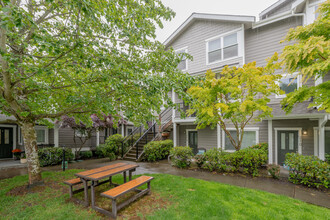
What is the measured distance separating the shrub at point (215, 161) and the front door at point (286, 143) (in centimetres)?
373

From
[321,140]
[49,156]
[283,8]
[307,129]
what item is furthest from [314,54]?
[49,156]

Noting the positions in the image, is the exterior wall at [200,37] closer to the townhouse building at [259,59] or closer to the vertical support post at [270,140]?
the townhouse building at [259,59]

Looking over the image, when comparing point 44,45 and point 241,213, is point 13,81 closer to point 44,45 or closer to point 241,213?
point 44,45

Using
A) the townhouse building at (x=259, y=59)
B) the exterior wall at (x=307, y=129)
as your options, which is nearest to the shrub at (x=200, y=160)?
the townhouse building at (x=259, y=59)

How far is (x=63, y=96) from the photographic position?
5762 mm

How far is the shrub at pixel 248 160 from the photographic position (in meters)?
6.75

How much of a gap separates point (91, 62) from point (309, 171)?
24.9 ft

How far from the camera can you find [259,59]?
9422 mm

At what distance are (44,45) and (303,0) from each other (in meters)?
11.0

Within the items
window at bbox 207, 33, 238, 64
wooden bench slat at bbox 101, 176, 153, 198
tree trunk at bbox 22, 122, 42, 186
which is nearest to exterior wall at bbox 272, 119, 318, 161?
window at bbox 207, 33, 238, 64

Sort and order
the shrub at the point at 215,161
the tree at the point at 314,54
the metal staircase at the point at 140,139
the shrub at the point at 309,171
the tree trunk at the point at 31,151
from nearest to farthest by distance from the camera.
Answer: the tree at the point at 314,54, the tree trunk at the point at 31,151, the shrub at the point at 309,171, the shrub at the point at 215,161, the metal staircase at the point at 140,139

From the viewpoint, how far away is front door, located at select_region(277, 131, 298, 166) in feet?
27.7

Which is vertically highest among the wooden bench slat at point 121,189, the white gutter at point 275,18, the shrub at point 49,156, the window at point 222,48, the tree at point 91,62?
the white gutter at point 275,18

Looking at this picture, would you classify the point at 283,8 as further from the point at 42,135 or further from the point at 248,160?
the point at 42,135
